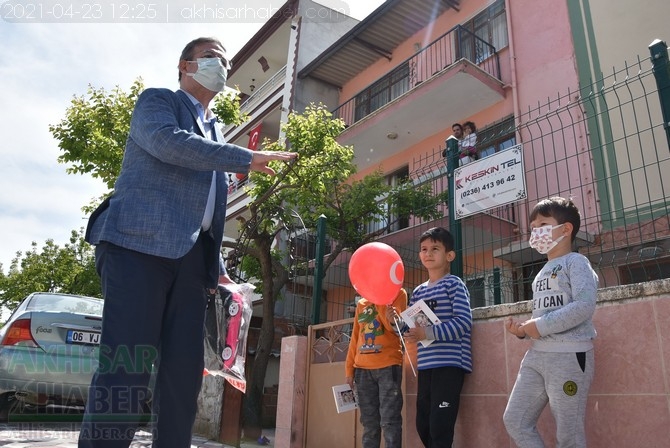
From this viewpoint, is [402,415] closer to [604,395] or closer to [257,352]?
[604,395]

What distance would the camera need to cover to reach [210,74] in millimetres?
2326

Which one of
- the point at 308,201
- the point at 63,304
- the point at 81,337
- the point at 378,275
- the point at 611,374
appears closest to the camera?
the point at 611,374

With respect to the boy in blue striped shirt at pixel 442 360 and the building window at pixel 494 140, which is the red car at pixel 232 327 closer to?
the boy in blue striped shirt at pixel 442 360

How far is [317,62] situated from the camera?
1456cm

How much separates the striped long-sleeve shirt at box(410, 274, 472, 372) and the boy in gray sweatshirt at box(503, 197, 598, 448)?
1.84ft

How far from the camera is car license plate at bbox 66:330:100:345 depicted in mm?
5039

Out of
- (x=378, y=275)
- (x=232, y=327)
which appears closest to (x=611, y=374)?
(x=378, y=275)

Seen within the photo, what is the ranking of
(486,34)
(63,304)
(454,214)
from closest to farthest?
(454,214) < (63,304) < (486,34)

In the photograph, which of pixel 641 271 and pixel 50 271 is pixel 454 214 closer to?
pixel 641 271

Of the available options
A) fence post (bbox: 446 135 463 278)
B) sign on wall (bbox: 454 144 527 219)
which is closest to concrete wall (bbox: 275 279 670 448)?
fence post (bbox: 446 135 463 278)

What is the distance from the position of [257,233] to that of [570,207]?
6.62m

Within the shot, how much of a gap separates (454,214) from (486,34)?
→ 8.07 metres

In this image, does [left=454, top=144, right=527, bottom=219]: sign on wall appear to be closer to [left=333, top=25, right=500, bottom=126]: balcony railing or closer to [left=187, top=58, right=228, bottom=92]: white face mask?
[left=187, top=58, right=228, bottom=92]: white face mask

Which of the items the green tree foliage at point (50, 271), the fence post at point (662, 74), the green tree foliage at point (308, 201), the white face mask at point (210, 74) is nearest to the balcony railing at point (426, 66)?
the green tree foliage at point (308, 201)
